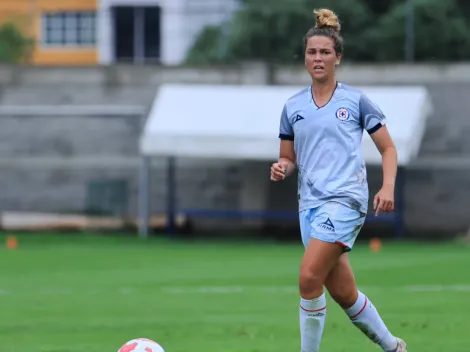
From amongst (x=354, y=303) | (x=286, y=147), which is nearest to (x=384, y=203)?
(x=354, y=303)

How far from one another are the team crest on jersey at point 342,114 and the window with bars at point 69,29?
3157 cm

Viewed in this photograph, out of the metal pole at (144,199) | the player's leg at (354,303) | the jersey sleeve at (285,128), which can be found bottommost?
the metal pole at (144,199)

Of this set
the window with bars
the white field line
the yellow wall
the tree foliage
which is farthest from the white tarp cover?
the window with bars

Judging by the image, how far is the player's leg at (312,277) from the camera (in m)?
8.37

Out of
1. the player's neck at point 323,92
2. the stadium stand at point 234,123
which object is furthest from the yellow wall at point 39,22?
the player's neck at point 323,92

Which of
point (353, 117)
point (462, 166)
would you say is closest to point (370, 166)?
point (462, 166)

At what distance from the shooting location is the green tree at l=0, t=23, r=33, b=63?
3588 centimetres

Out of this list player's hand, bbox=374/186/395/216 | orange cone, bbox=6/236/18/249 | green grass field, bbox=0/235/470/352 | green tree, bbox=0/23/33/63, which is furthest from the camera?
green tree, bbox=0/23/33/63

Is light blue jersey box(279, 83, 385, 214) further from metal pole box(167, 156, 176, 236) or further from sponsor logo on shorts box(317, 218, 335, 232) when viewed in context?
metal pole box(167, 156, 176, 236)

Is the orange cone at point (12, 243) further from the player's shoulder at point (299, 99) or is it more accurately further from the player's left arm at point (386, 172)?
the player's left arm at point (386, 172)

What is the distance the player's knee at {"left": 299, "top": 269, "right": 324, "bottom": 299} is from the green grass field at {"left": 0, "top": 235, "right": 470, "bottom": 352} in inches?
71.3

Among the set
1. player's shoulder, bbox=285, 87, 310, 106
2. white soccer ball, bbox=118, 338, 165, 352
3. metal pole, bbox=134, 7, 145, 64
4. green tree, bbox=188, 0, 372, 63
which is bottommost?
metal pole, bbox=134, 7, 145, 64

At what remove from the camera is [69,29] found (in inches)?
1727

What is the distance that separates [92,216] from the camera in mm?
29719
